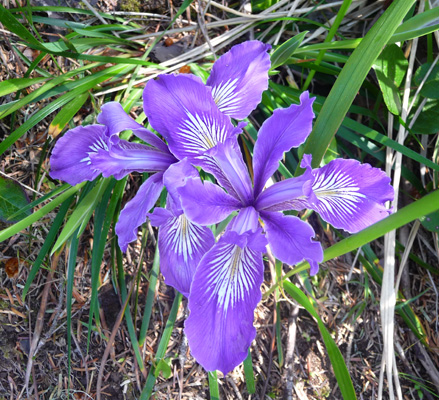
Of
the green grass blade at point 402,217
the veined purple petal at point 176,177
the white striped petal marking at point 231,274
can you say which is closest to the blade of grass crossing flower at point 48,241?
the veined purple petal at point 176,177

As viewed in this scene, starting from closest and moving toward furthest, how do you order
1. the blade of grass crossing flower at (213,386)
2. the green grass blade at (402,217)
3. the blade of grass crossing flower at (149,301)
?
the green grass blade at (402,217) < the blade of grass crossing flower at (213,386) < the blade of grass crossing flower at (149,301)

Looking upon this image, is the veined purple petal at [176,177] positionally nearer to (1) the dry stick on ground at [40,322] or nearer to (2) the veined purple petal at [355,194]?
(2) the veined purple petal at [355,194]

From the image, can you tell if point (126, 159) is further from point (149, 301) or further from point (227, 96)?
point (149, 301)

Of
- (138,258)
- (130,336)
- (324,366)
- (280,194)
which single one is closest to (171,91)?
(280,194)

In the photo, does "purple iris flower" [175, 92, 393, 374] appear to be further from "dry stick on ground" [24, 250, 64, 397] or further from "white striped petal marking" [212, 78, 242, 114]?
"dry stick on ground" [24, 250, 64, 397]

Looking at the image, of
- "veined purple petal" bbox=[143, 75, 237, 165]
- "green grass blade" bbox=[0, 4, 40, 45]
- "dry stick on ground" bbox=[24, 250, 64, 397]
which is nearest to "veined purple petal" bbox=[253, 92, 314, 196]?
"veined purple petal" bbox=[143, 75, 237, 165]

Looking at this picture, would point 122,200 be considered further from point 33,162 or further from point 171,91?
point 171,91
